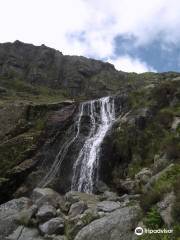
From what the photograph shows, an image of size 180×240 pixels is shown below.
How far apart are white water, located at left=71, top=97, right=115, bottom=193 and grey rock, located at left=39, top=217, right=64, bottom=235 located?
32.9 ft

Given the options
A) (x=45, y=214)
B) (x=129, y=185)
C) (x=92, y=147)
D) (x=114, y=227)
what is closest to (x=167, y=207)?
(x=114, y=227)

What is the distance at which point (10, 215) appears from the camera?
25984mm

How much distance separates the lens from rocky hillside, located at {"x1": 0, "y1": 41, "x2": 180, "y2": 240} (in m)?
17.6

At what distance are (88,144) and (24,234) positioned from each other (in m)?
15.3

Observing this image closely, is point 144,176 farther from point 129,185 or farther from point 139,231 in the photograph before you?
point 139,231

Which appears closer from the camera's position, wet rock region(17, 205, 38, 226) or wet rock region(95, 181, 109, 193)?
wet rock region(17, 205, 38, 226)

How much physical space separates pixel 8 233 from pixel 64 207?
3786mm

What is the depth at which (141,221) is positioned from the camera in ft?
53.9

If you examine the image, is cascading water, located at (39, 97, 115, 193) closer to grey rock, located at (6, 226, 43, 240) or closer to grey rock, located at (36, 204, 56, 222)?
grey rock, located at (36, 204, 56, 222)

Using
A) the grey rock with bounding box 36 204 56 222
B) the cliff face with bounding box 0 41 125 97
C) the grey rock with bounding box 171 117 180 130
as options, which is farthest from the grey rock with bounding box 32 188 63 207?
the cliff face with bounding box 0 41 125 97

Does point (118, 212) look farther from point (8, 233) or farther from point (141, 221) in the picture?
point (8, 233)

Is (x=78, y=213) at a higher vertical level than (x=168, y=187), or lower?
lower

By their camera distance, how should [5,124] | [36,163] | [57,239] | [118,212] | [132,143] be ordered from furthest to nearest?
[5,124], [36,163], [132,143], [57,239], [118,212]

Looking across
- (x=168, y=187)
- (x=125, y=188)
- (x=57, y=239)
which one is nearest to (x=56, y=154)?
(x=125, y=188)
